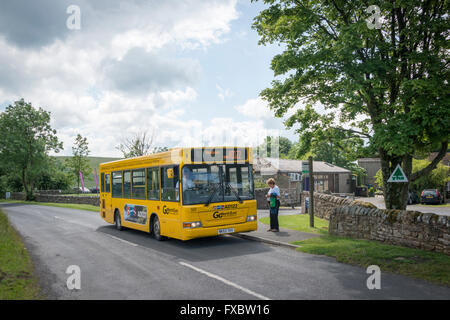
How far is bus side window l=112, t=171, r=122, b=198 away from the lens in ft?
49.4

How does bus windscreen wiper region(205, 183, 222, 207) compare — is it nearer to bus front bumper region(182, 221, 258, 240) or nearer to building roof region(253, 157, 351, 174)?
bus front bumper region(182, 221, 258, 240)

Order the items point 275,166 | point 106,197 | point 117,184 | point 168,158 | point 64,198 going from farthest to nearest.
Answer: point 64,198
point 275,166
point 106,197
point 117,184
point 168,158

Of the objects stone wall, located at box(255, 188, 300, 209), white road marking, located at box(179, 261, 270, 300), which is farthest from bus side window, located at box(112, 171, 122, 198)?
stone wall, located at box(255, 188, 300, 209)

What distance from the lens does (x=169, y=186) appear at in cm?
1119

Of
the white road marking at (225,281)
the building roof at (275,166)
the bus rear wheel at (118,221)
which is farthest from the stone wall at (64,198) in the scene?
the white road marking at (225,281)

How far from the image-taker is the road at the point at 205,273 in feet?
20.5

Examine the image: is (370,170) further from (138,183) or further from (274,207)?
(138,183)

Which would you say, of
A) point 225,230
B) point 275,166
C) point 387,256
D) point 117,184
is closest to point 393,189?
point 387,256

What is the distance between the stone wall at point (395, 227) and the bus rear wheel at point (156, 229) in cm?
581

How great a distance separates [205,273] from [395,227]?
5551 mm

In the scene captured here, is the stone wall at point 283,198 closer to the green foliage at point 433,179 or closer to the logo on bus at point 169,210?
the green foliage at point 433,179

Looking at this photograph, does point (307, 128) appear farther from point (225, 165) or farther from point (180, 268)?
point (180, 268)

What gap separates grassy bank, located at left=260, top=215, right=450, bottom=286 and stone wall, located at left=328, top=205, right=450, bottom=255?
326 mm

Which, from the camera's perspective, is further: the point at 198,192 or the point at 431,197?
the point at 431,197
